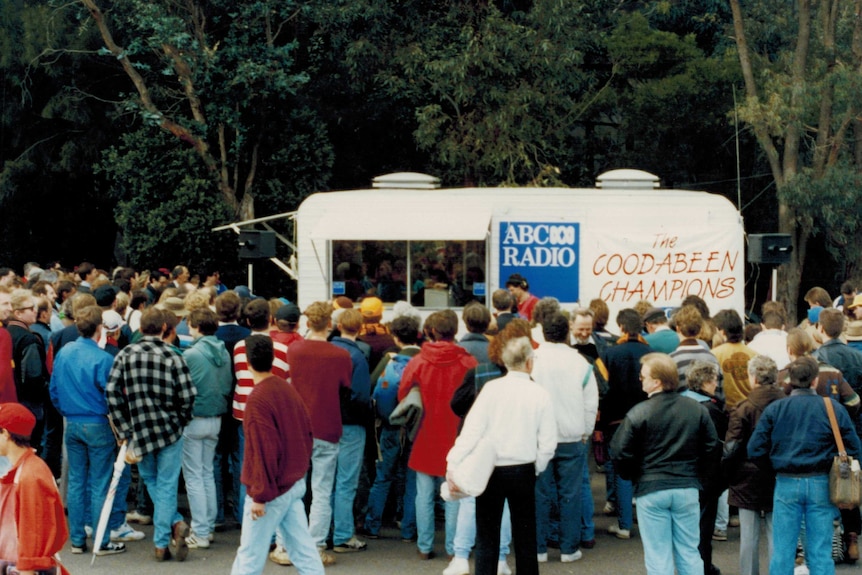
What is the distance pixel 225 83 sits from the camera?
2058 cm

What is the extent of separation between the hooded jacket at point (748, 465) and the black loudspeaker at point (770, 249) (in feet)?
27.9

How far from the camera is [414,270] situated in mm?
14570

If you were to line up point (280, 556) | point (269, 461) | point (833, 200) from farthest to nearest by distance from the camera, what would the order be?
point (833, 200) → point (280, 556) → point (269, 461)

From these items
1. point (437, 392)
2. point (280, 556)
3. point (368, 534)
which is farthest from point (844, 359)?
point (280, 556)

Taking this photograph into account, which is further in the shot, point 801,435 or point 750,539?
point 750,539

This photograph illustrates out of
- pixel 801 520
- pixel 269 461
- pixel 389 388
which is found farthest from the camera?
pixel 389 388

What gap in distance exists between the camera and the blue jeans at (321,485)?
26.2ft

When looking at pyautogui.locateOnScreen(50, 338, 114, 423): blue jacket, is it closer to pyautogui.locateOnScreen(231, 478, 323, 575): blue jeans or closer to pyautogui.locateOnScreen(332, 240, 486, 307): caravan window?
pyautogui.locateOnScreen(231, 478, 323, 575): blue jeans

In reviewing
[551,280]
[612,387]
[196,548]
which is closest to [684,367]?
[612,387]

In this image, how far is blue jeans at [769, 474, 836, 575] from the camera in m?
6.67

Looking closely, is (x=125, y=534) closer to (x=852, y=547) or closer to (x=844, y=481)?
(x=844, y=481)

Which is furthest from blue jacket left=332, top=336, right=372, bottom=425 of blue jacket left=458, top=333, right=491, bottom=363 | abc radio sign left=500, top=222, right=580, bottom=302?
abc radio sign left=500, top=222, right=580, bottom=302

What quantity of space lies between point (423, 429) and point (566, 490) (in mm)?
1126

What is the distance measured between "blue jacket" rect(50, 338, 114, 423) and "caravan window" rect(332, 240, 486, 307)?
6663mm
